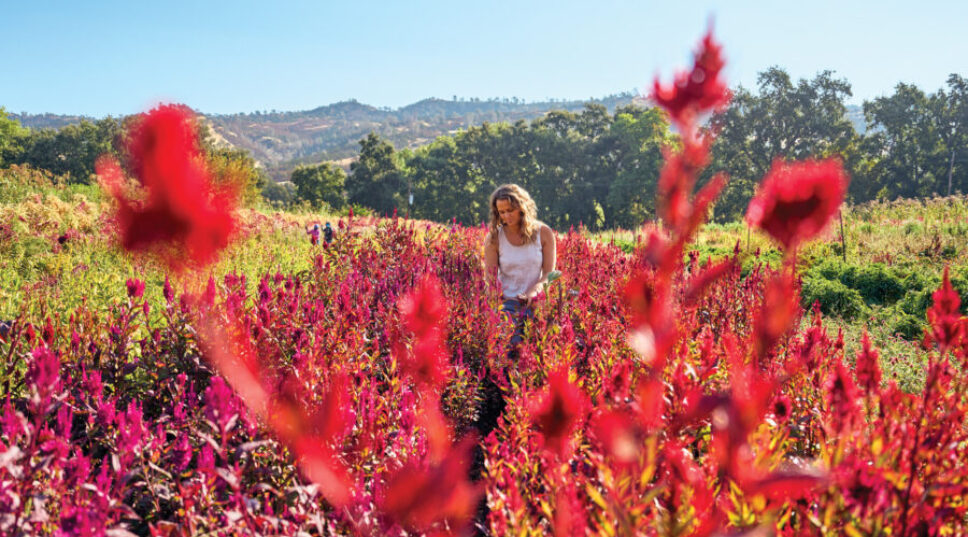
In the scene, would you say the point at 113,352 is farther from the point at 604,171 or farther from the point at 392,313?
the point at 604,171

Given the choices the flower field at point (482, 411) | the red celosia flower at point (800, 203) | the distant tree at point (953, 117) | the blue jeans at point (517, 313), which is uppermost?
the distant tree at point (953, 117)

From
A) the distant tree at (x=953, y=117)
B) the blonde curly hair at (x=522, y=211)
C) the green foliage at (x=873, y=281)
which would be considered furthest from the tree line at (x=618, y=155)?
the blonde curly hair at (x=522, y=211)

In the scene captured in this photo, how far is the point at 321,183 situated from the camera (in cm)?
5397

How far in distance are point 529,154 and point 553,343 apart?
45.3 meters

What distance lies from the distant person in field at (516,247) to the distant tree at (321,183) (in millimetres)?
50939

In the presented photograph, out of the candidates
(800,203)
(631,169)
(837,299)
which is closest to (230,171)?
(800,203)

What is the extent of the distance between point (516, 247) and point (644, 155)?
38672 mm

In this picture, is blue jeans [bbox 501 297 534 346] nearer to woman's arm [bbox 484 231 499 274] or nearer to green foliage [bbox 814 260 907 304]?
woman's arm [bbox 484 231 499 274]

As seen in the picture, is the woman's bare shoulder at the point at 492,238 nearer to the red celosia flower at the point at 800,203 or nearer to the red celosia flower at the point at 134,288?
the red celosia flower at the point at 134,288

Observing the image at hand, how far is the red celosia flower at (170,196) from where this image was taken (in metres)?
0.45

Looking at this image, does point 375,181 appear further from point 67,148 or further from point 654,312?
point 654,312

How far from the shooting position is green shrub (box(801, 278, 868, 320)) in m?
6.57

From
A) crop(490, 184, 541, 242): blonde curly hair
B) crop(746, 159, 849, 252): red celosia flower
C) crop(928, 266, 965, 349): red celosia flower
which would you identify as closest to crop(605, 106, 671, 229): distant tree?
crop(490, 184, 541, 242): blonde curly hair

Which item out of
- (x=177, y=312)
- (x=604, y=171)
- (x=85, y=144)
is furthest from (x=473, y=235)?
(x=85, y=144)
